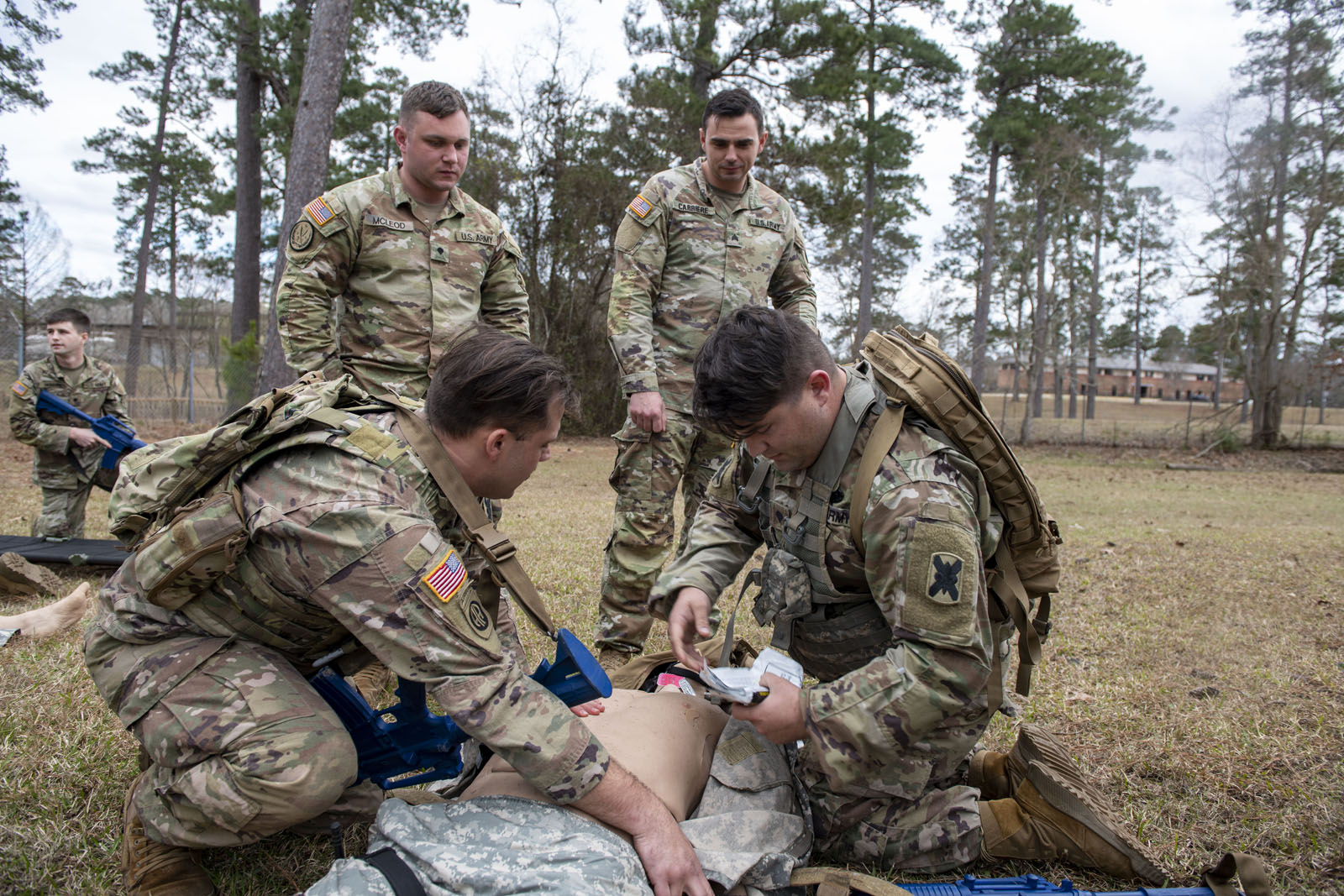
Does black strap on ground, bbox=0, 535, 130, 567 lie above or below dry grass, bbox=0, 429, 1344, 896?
above

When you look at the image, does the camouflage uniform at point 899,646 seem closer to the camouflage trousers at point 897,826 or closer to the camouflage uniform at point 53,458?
the camouflage trousers at point 897,826

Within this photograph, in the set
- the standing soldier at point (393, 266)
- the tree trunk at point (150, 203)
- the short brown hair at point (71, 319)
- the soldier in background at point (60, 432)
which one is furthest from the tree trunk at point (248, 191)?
the standing soldier at point (393, 266)

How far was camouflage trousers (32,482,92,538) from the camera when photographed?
5625mm

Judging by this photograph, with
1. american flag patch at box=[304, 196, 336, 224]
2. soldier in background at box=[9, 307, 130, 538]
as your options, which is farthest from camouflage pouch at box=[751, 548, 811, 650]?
soldier in background at box=[9, 307, 130, 538]

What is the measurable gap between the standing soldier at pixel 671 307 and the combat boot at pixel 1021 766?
1466 mm

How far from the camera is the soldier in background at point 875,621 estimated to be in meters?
1.91

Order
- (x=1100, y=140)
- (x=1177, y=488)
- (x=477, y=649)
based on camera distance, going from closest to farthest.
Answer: (x=477, y=649), (x=1177, y=488), (x=1100, y=140)

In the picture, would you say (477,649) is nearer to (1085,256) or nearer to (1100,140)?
(1100,140)

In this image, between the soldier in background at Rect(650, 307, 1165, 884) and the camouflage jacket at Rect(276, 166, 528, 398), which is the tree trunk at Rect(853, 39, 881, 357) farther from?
the soldier in background at Rect(650, 307, 1165, 884)

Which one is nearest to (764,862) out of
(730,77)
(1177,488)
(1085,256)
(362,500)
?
(362,500)

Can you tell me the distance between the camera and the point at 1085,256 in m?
32.6

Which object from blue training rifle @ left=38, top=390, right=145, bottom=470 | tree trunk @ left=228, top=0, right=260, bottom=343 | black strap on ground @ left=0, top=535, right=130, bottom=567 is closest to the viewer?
black strap on ground @ left=0, top=535, right=130, bottom=567

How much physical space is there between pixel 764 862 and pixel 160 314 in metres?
32.8

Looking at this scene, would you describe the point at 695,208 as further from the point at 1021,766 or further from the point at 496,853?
the point at 496,853
